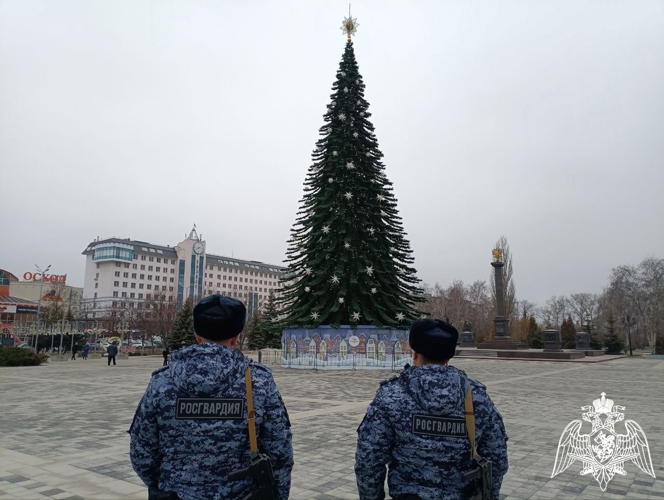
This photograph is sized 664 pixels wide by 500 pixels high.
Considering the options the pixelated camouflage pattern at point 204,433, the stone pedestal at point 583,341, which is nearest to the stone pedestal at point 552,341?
the stone pedestal at point 583,341

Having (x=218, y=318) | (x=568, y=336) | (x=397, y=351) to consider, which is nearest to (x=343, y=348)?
(x=397, y=351)

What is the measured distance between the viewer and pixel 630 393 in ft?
47.7

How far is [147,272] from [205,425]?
123 meters

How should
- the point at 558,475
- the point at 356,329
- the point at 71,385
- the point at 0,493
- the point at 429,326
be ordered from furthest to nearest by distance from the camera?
the point at 356,329 → the point at 71,385 → the point at 558,475 → the point at 0,493 → the point at 429,326

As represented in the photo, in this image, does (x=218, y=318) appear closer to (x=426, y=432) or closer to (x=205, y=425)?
(x=205, y=425)

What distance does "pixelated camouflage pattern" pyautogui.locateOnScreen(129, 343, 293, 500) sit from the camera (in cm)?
237

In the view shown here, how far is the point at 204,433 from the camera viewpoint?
7.77ft

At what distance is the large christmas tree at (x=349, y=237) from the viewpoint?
2403 cm

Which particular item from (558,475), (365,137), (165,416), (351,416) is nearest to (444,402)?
(165,416)

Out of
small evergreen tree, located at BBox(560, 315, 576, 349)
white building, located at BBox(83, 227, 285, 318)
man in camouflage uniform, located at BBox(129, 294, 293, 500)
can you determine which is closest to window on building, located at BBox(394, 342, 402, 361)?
man in camouflage uniform, located at BBox(129, 294, 293, 500)

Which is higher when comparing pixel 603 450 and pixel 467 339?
pixel 603 450

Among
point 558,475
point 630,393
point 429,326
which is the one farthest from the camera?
point 630,393

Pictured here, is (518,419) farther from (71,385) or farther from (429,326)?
(71,385)

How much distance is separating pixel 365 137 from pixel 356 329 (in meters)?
10.8
